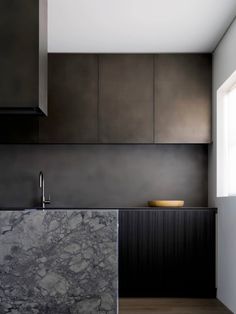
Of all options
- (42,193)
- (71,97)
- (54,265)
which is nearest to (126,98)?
(71,97)

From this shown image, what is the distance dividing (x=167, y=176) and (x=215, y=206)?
29.6 inches

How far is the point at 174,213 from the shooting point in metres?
5.74

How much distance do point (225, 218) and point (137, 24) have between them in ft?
6.41

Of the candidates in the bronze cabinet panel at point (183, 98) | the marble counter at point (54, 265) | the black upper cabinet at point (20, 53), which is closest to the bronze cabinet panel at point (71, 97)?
the bronze cabinet panel at point (183, 98)

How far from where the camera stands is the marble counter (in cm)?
342

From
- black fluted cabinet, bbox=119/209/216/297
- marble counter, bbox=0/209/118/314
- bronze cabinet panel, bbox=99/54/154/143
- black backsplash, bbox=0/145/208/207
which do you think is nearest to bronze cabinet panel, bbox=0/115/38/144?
black backsplash, bbox=0/145/208/207

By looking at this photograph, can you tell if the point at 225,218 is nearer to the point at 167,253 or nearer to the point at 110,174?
the point at 167,253

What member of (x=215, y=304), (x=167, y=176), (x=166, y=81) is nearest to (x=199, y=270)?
(x=215, y=304)

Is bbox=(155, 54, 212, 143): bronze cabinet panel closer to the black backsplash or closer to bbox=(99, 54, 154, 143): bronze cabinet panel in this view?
bbox=(99, 54, 154, 143): bronze cabinet panel

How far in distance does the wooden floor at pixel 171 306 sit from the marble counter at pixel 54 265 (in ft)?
5.28

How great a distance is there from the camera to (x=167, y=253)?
18.7 feet

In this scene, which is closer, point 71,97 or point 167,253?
point 167,253

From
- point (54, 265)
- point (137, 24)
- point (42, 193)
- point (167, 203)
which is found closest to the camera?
point (54, 265)

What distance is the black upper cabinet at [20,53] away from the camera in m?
3.86
